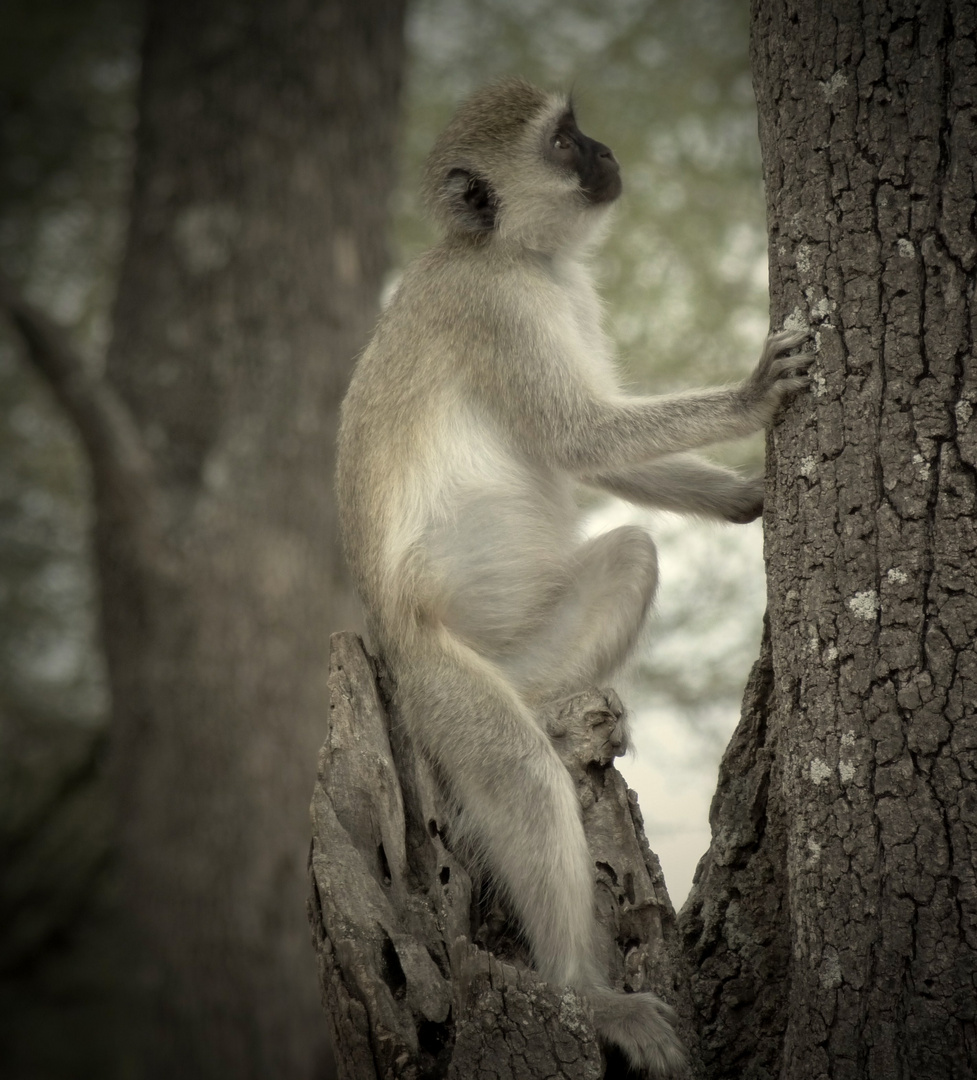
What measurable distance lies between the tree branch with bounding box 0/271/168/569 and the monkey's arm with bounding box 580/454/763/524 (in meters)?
2.87

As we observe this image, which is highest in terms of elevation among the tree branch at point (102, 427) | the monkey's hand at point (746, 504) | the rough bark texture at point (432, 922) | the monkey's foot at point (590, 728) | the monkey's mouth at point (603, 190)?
the tree branch at point (102, 427)

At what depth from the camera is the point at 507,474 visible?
3.82 m

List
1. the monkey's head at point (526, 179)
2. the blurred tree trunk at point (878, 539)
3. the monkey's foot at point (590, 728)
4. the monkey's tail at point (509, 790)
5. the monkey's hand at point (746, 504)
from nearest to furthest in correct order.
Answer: the blurred tree trunk at point (878, 539)
the monkey's tail at point (509, 790)
the monkey's foot at point (590, 728)
the monkey's hand at point (746, 504)
the monkey's head at point (526, 179)

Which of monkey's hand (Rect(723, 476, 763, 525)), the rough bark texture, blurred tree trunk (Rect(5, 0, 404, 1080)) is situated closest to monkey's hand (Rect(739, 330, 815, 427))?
monkey's hand (Rect(723, 476, 763, 525))

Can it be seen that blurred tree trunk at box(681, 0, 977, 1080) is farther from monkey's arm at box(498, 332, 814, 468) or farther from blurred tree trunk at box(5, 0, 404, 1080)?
blurred tree trunk at box(5, 0, 404, 1080)

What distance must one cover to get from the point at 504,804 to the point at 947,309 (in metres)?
1.71

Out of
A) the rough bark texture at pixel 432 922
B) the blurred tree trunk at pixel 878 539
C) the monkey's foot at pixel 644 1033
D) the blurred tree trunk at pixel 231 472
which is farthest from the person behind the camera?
the blurred tree trunk at pixel 231 472

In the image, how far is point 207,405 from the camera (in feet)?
21.1

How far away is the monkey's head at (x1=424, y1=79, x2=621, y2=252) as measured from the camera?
412cm

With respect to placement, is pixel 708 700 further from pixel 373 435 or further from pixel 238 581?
pixel 373 435

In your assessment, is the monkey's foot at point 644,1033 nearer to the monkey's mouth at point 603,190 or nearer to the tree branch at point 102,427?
the monkey's mouth at point 603,190

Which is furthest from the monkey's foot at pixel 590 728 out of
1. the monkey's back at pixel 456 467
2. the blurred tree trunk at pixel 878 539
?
the blurred tree trunk at pixel 878 539

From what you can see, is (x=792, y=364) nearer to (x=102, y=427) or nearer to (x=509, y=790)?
(x=509, y=790)

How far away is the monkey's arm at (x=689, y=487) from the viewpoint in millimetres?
3854
